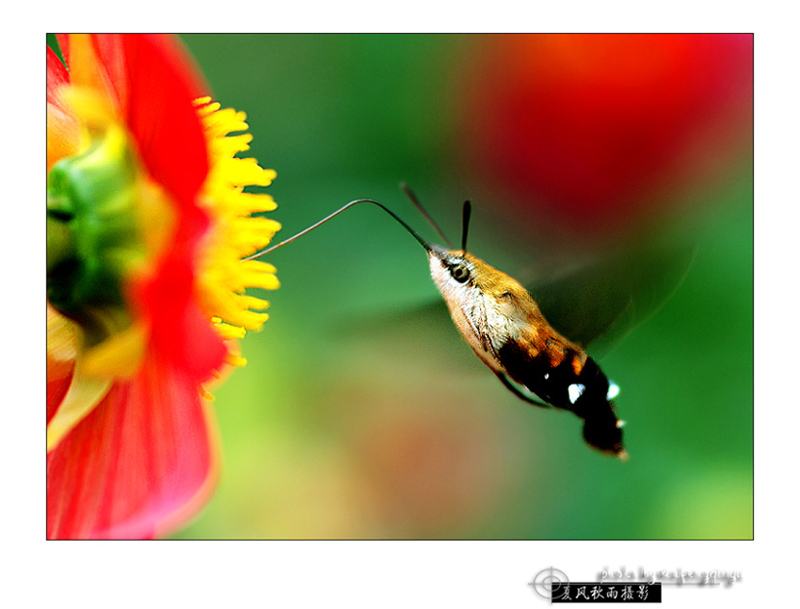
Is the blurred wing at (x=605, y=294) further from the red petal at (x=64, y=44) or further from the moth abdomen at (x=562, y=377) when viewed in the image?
the red petal at (x=64, y=44)

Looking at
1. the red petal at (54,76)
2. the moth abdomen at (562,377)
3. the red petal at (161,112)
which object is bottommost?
the moth abdomen at (562,377)

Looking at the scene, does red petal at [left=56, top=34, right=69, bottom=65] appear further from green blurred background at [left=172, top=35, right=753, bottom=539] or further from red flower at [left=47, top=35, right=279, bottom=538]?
green blurred background at [left=172, top=35, right=753, bottom=539]

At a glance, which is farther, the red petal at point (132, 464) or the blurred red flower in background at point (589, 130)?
the blurred red flower in background at point (589, 130)

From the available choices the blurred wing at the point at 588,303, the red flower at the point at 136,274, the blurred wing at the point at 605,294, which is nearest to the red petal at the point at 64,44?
the red flower at the point at 136,274

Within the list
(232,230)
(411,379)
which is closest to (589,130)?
(411,379)

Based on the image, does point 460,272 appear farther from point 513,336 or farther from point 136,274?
point 136,274
